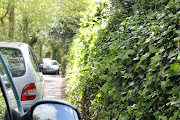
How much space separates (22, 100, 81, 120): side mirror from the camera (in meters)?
1.90

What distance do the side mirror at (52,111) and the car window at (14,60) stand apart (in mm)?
2697

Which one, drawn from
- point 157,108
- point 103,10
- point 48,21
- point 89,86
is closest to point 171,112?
point 157,108

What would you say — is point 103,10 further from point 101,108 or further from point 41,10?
point 41,10

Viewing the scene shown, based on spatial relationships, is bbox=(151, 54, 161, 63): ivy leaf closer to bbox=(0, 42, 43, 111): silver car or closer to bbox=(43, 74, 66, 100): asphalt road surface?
bbox=(0, 42, 43, 111): silver car

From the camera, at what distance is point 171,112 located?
2.51 m

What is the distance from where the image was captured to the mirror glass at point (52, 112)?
1961 millimetres

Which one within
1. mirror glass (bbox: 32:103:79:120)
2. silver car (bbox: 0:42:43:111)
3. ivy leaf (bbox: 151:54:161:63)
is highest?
ivy leaf (bbox: 151:54:161:63)

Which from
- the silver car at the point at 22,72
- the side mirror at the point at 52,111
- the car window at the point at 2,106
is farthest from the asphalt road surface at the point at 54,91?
the car window at the point at 2,106

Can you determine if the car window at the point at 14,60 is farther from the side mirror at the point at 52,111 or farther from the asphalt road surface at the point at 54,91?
the asphalt road surface at the point at 54,91

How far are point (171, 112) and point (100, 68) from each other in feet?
7.91

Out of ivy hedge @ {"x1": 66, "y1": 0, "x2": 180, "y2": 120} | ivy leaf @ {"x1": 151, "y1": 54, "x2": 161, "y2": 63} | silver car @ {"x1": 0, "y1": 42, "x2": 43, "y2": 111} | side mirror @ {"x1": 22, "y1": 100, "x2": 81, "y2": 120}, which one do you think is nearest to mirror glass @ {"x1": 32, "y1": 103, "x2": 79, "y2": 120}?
side mirror @ {"x1": 22, "y1": 100, "x2": 81, "y2": 120}

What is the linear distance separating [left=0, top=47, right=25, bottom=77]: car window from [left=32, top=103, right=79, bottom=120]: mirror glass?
2.69 meters

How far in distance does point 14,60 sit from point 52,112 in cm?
303

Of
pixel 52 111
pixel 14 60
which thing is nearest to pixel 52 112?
pixel 52 111
